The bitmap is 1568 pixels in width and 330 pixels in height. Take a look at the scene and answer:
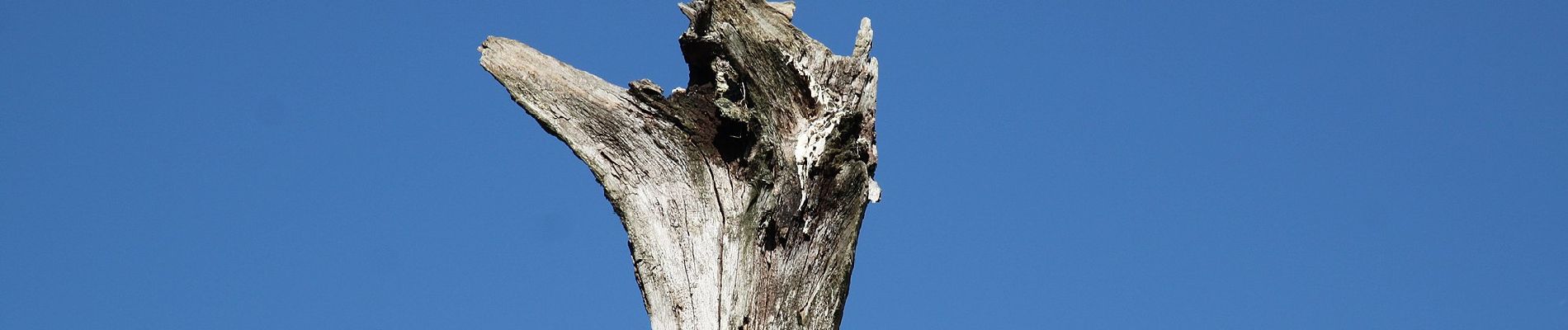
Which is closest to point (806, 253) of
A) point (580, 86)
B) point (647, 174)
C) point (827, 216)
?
point (827, 216)

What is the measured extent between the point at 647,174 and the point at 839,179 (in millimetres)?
799

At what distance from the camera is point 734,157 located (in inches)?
267

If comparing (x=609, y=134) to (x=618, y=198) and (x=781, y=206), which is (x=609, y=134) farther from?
(x=781, y=206)

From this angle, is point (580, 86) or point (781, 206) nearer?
point (781, 206)

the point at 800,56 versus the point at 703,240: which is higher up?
the point at 800,56

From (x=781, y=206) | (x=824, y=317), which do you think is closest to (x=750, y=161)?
(x=781, y=206)

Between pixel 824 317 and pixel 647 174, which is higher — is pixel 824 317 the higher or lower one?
the lower one

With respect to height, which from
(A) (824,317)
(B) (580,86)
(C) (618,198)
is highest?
(B) (580,86)

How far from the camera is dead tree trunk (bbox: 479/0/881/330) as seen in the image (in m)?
6.54

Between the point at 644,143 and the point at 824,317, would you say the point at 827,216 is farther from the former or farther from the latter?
the point at 644,143

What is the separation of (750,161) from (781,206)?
0.24m

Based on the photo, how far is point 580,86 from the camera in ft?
22.9

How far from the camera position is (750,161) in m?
6.66

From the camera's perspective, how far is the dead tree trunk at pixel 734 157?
21.4ft
